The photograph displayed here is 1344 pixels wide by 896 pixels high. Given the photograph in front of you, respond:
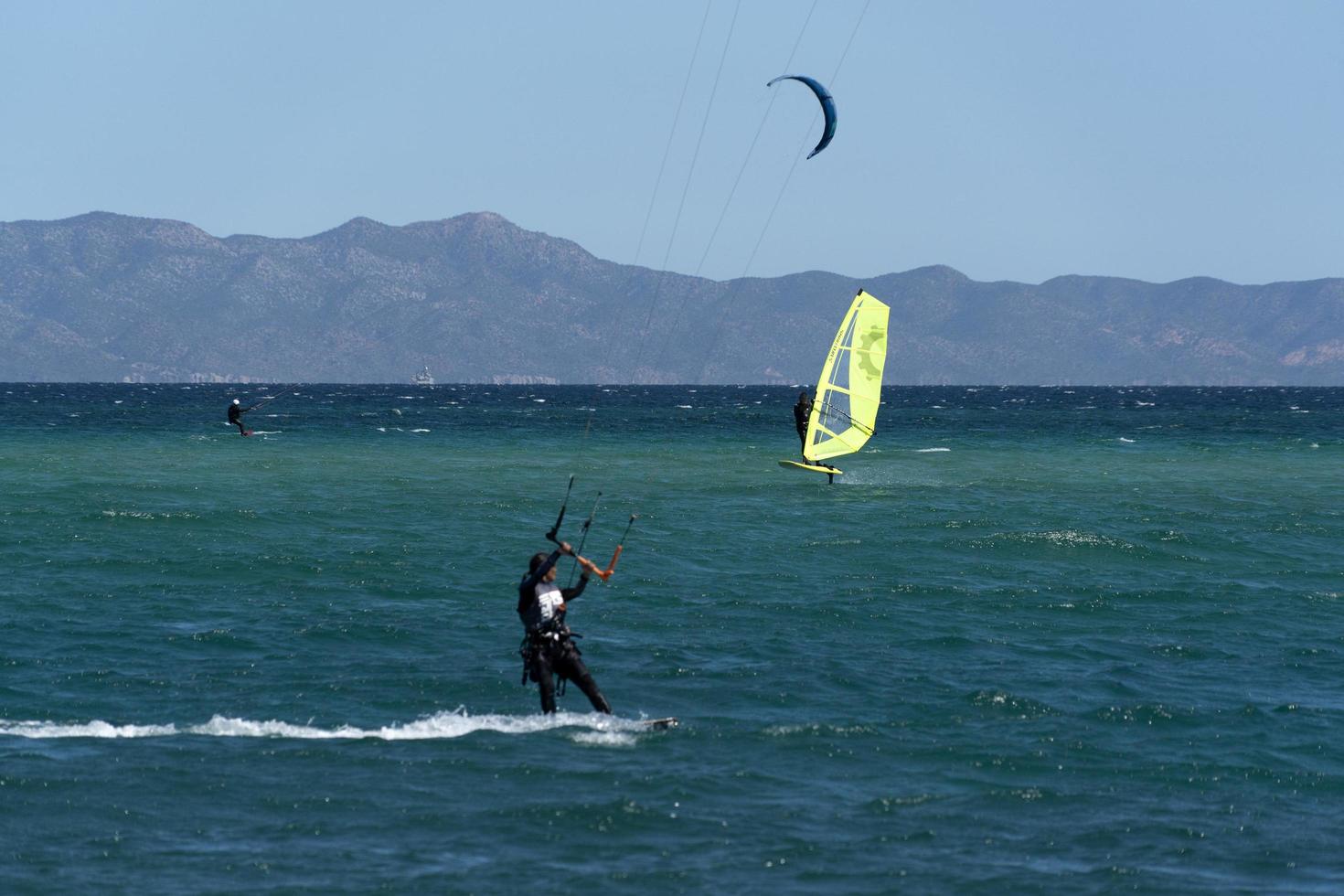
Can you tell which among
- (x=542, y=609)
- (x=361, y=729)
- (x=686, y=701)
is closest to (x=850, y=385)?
(x=686, y=701)

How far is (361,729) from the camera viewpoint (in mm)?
19047

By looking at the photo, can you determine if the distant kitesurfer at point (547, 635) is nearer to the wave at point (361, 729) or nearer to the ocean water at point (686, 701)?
the wave at point (361, 729)

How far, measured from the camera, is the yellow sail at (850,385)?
4838 centimetres

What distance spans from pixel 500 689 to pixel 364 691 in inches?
70.5

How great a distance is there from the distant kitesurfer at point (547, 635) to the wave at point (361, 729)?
1.14 feet

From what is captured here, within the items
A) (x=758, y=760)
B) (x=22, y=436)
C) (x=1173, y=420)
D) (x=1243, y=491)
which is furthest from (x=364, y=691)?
(x=1173, y=420)

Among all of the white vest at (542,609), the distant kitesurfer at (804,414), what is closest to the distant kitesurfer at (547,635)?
the white vest at (542,609)

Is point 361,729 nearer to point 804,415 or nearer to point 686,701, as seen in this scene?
point 686,701

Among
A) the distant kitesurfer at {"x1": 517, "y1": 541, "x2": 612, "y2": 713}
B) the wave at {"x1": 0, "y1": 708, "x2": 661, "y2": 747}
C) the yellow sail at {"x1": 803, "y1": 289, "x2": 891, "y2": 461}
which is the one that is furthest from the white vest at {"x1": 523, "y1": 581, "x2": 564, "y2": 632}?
the yellow sail at {"x1": 803, "y1": 289, "x2": 891, "y2": 461}

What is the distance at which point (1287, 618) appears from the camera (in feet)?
89.5

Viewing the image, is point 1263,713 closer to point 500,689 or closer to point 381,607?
point 500,689

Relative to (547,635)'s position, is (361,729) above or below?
below

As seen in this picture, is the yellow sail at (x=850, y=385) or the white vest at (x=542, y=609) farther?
the yellow sail at (x=850, y=385)

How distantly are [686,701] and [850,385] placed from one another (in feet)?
97.3
